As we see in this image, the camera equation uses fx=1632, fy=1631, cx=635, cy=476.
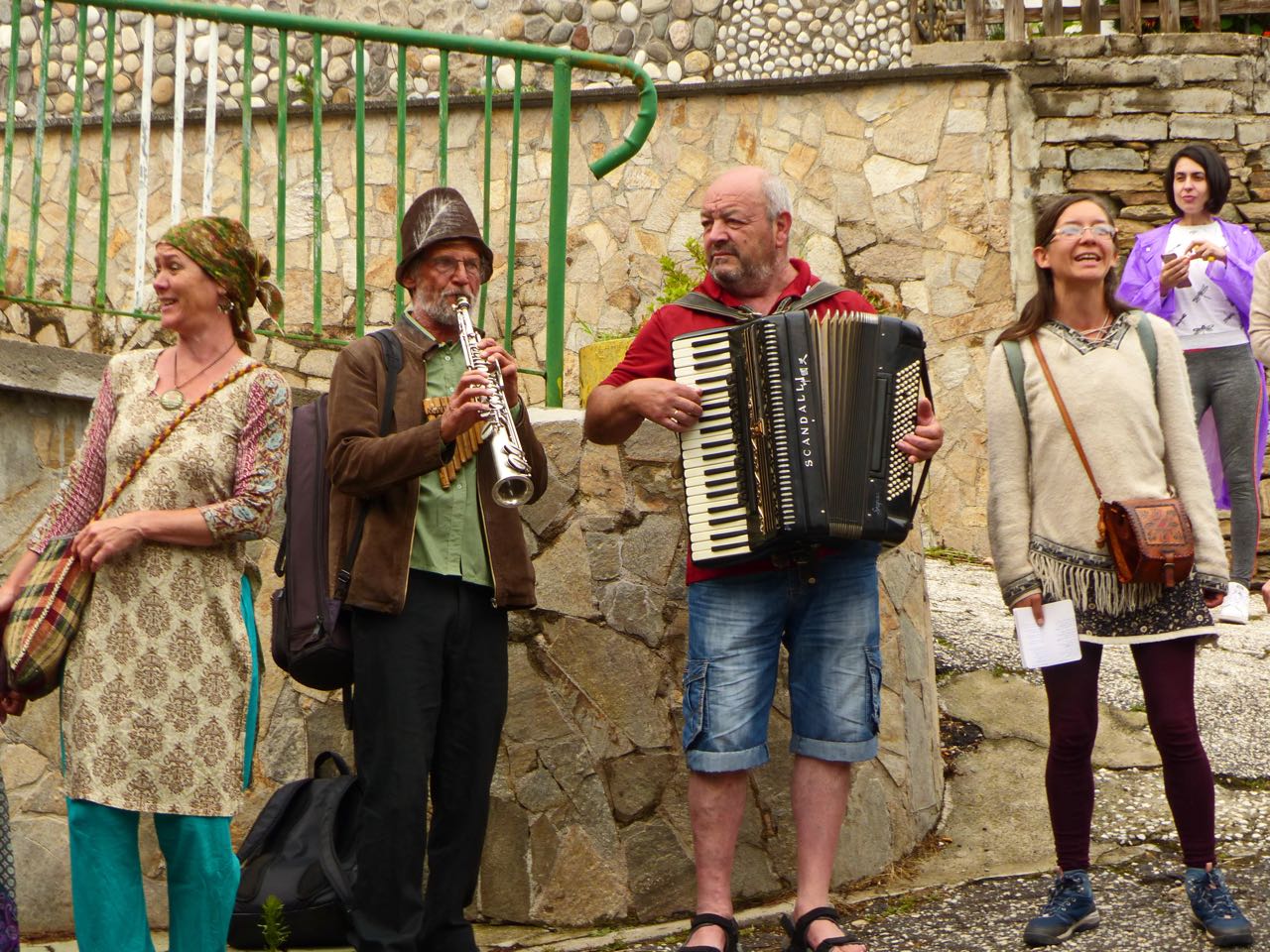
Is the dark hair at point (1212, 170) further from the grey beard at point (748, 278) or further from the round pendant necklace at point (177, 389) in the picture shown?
the round pendant necklace at point (177, 389)

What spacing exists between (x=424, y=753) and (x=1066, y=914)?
1.66 meters

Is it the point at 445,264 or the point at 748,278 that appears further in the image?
the point at 748,278

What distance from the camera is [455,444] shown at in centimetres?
387

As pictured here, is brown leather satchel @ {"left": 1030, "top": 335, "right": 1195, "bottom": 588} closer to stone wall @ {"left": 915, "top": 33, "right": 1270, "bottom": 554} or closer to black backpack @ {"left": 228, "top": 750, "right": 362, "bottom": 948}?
black backpack @ {"left": 228, "top": 750, "right": 362, "bottom": 948}

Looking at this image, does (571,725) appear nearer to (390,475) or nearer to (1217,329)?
(390,475)

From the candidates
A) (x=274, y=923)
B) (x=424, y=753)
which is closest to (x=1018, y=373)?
(x=424, y=753)

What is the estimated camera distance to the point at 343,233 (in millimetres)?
9641

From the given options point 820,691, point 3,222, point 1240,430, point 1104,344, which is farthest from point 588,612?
point 1240,430

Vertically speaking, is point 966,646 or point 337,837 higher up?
point 966,646

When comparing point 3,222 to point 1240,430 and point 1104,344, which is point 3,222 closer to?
point 1104,344

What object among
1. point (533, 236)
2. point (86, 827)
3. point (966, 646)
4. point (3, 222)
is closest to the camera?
point (86, 827)

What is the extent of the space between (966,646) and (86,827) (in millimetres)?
3731

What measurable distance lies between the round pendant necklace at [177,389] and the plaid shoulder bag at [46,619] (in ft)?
1.17

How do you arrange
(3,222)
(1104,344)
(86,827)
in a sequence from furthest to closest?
1. (3,222)
2. (1104,344)
3. (86,827)
